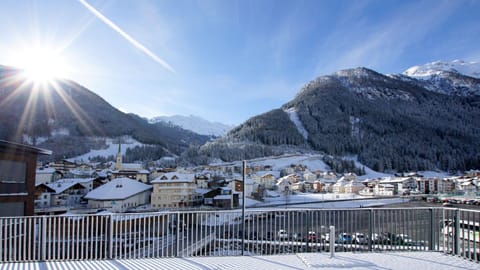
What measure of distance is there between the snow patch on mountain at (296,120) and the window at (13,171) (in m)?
120

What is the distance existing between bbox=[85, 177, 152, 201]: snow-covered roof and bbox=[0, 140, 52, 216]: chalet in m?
27.7

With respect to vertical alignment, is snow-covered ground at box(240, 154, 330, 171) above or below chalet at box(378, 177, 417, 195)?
above

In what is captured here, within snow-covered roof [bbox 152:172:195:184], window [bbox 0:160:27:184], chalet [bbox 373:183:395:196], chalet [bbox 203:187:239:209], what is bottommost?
chalet [bbox 373:183:395:196]

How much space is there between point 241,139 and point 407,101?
10080 centimetres

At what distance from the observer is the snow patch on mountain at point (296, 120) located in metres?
131

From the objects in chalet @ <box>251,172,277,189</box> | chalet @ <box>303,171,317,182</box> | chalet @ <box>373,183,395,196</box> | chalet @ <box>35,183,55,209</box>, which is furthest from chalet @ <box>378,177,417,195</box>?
chalet @ <box>35,183,55,209</box>

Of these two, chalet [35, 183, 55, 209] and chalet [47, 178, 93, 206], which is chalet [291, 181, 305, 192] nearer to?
chalet [47, 178, 93, 206]

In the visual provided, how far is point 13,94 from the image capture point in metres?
116

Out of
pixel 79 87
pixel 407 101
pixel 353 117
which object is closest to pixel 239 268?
pixel 353 117

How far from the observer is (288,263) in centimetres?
498

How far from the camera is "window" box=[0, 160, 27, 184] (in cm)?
1027

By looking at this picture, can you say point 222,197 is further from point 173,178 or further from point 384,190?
point 384,190

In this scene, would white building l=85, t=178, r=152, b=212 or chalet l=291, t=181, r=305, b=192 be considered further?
chalet l=291, t=181, r=305, b=192

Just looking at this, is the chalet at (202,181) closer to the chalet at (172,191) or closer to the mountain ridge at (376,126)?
the chalet at (172,191)
